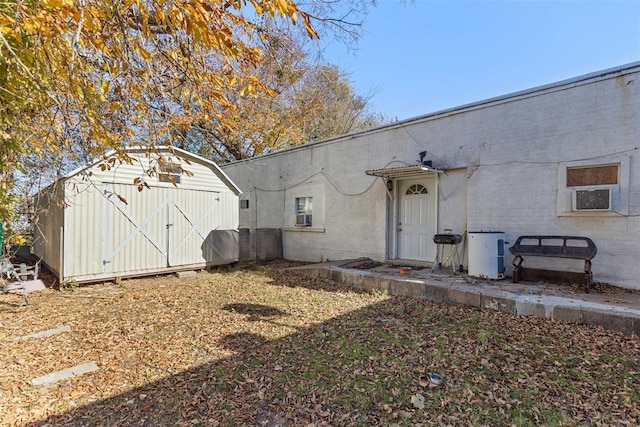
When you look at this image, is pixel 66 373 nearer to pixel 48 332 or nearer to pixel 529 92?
pixel 48 332

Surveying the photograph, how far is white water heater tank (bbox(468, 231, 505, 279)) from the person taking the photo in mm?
5812

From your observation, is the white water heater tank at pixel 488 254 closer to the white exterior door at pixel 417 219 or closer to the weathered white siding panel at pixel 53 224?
the white exterior door at pixel 417 219

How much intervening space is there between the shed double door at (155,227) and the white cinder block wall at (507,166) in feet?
9.95

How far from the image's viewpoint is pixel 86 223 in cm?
682

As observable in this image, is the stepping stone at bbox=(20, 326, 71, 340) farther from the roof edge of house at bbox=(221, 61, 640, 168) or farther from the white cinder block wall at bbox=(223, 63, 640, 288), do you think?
the roof edge of house at bbox=(221, 61, 640, 168)

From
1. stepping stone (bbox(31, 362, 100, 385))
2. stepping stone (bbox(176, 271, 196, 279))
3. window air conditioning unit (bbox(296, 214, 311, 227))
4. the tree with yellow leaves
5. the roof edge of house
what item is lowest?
stepping stone (bbox(31, 362, 100, 385))

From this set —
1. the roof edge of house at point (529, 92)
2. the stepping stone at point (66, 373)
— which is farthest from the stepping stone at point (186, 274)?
the roof edge of house at point (529, 92)

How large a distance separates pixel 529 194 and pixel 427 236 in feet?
6.99

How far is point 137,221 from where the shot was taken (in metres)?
Result: 7.52

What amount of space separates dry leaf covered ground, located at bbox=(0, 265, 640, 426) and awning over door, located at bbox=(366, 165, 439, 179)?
8.88 ft

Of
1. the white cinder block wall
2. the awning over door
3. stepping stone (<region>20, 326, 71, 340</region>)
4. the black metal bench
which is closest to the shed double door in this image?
stepping stone (<region>20, 326, 71, 340</region>)

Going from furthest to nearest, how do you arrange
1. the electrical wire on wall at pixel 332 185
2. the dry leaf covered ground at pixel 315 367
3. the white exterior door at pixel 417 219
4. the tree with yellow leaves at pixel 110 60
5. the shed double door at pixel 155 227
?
the electrical wire on wall at pixel 332 185 < the white exterior door at pixel 417 219 < the shed double door at pixel 155 227 < the dry leaf covered ground at pixel 315 367 < the tree with yellow leaves at pixel 110 60

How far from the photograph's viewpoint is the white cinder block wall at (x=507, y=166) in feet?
16.7

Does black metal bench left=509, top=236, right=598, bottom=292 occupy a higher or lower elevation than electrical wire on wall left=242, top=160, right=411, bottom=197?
lower
